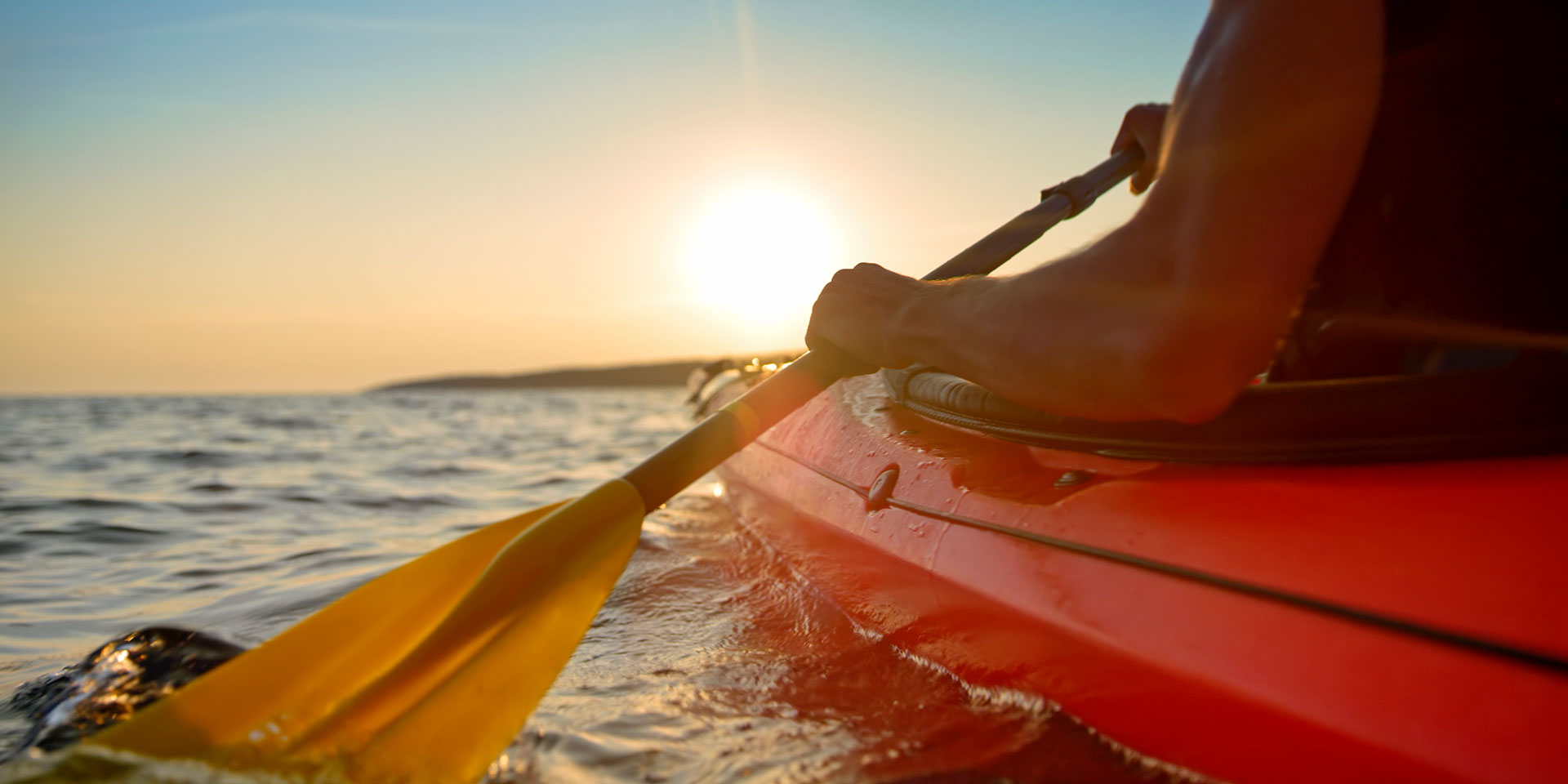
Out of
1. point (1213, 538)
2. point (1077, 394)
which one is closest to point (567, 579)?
point (1077, 394)

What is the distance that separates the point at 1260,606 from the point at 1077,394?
15.0 inches

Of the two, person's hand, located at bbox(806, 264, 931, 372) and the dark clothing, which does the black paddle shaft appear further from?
the dark clothing

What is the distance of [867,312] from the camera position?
1.66 metres

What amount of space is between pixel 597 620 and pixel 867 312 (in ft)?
4.39

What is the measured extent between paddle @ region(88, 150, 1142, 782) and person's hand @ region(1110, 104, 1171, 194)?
1.25m

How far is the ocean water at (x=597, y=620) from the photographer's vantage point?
59.9 inches

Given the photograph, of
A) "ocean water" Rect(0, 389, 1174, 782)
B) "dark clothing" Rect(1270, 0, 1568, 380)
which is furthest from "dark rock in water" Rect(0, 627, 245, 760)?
"dark clothing" Rect(1270, 0, 1568, 380)

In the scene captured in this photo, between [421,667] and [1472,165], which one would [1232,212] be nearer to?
[1472,165]

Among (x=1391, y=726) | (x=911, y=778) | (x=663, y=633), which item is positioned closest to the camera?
(x=1391, y=726)

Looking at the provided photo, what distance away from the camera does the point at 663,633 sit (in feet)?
7.79

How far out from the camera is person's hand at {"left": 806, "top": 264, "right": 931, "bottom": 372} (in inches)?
62.5

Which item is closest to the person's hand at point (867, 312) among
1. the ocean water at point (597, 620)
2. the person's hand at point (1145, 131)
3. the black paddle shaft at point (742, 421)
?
the black paddle shaft at point (742, 421)

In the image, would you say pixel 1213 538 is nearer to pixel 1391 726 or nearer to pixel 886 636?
pixel 1391 726

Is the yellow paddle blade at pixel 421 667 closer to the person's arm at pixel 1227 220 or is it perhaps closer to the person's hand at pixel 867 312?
the person's hand at pixel 867 312
